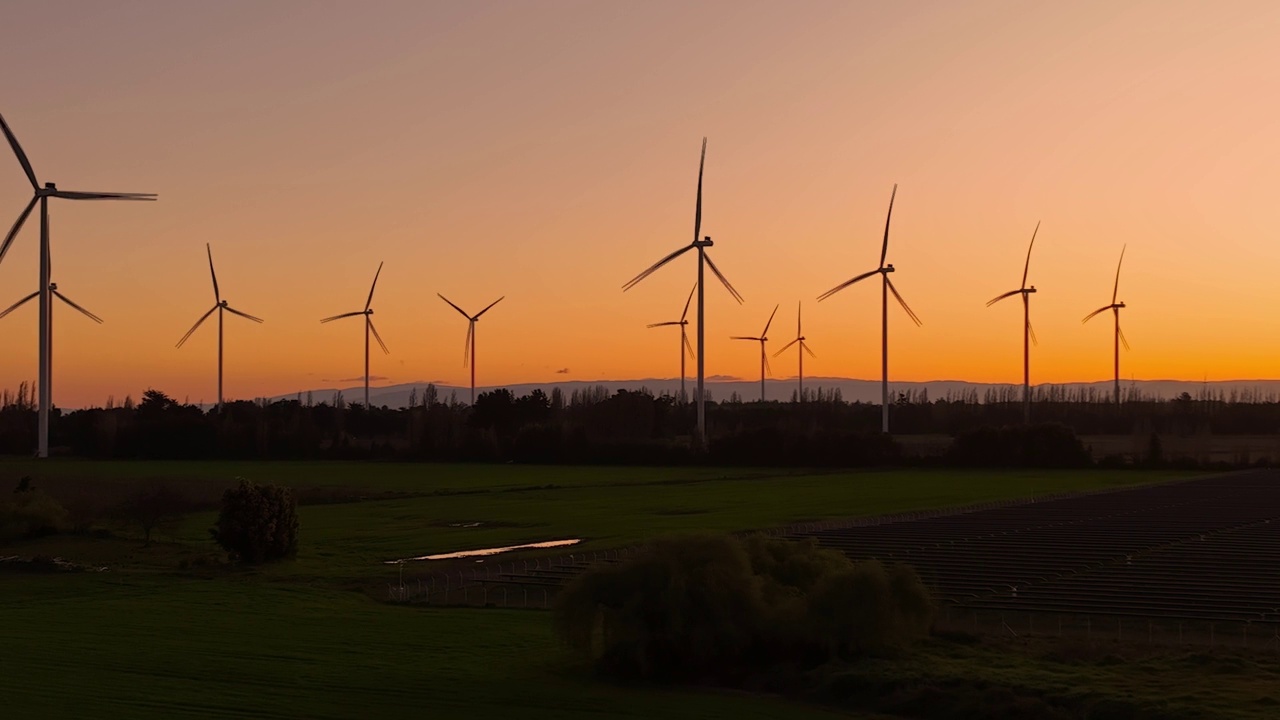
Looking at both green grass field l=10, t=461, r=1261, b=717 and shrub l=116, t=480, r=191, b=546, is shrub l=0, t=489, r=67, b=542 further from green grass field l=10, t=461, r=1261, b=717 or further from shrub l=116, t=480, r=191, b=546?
shrub l=116, t=480, r=191, b=546

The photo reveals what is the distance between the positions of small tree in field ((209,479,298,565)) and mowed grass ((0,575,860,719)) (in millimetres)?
11786

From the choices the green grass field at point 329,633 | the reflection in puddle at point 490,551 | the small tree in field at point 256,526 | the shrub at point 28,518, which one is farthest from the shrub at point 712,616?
the shrub at point 28,518

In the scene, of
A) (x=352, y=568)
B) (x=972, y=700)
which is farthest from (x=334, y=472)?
→ (x=972, y=700)

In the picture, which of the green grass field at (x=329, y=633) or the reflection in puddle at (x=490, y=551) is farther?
the reflection in puddle at (x=490, y=551)

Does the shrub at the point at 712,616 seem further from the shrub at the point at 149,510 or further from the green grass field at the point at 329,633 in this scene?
the shrub at the point at 149,510

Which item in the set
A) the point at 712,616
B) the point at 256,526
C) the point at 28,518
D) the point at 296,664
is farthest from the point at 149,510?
the point at 712,616

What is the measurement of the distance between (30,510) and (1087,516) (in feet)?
193

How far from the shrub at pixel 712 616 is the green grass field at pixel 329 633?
131 centimetres

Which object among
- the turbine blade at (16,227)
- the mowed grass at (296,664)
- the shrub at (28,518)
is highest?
the turbine blade at (16,227)

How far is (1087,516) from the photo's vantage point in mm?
81688

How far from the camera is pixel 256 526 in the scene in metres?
59.7

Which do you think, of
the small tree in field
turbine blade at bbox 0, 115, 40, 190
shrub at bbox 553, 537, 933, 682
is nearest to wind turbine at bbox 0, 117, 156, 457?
turbine blade at bbox 0, 115, 40, 190

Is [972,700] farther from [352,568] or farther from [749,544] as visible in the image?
[352,568]

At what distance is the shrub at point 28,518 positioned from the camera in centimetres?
6925
